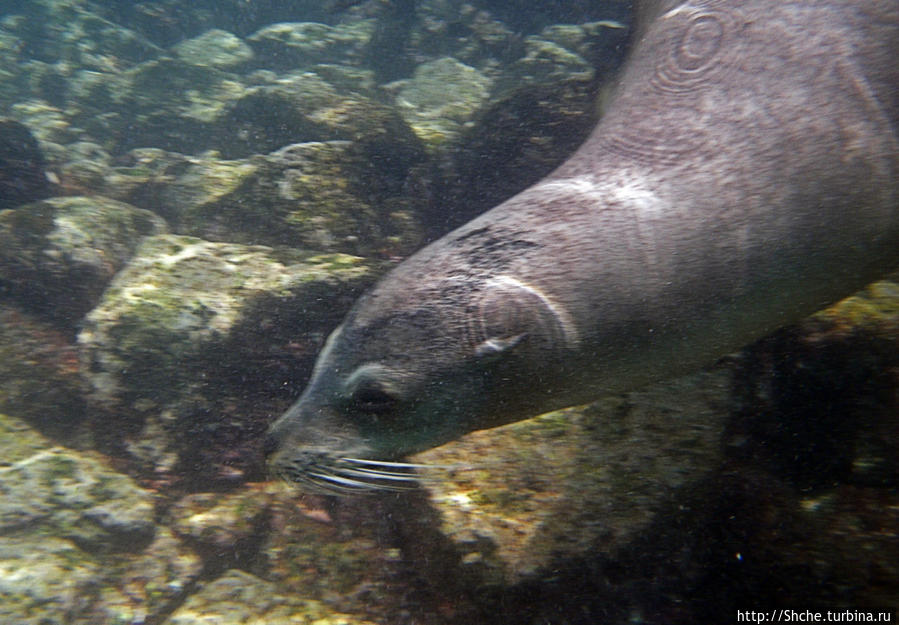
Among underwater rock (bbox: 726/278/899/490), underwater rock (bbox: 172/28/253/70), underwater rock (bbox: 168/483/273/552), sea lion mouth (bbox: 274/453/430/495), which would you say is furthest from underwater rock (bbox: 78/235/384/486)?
underwater rock (bbox: 172/28/253/70)

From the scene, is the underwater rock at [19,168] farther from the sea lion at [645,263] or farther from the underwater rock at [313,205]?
the sea lion at [645,263]

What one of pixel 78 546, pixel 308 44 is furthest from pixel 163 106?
pixel 78 546

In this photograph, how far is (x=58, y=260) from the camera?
5.03 meters

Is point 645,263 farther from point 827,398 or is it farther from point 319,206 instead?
point 319,206

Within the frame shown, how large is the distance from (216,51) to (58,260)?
9346mm

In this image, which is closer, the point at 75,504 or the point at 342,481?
the point at 342,481

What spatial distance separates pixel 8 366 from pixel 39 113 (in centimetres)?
774

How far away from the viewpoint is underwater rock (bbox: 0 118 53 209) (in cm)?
606

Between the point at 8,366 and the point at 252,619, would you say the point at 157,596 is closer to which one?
the point at 252,619

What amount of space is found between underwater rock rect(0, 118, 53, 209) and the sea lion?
5.91 m

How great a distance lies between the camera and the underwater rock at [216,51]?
11.9 meters

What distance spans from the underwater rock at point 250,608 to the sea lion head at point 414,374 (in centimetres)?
83

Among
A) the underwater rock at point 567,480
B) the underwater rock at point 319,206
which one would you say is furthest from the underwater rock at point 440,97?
the underwater rock at point 567,480

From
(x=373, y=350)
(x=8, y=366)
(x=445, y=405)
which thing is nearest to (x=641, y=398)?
(x=445, y=405)
